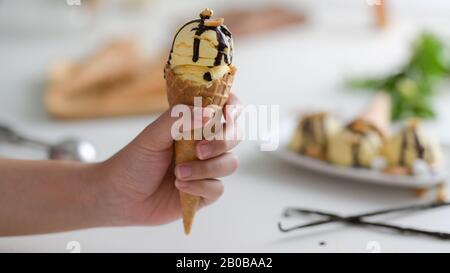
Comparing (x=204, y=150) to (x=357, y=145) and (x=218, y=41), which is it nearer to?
(x=218, y=41)

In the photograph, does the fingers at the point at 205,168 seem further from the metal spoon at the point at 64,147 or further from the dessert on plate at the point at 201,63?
the metal spoon at the point at 64,147

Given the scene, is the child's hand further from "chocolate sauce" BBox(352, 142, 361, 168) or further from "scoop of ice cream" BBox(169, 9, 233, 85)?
"chocolate sauce" BBox(352, 142, 361, 168)

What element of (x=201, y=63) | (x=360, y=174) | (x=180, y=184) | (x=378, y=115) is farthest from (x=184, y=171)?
(x=378, y=115)

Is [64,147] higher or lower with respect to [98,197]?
higher

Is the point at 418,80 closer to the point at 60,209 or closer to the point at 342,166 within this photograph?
the point at 342,166

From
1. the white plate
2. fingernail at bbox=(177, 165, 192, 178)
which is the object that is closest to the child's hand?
fingernail at bbox=(177, 165, 192, 178)

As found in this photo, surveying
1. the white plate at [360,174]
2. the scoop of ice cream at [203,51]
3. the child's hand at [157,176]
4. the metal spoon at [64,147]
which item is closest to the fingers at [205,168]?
the child's hand at [157,176]
